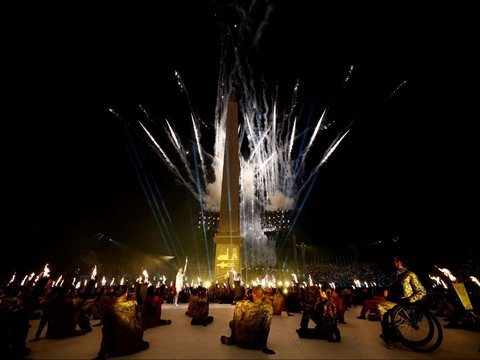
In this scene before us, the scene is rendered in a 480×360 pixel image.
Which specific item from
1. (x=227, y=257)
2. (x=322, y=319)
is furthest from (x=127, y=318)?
(x=227, y=257)

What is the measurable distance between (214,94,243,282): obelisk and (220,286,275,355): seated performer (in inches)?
592

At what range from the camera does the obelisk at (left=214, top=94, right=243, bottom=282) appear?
2081 centimetres

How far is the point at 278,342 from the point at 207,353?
2.01 m

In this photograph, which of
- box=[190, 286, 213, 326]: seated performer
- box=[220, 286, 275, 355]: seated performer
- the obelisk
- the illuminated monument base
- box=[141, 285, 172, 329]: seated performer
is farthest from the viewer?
the obelisk

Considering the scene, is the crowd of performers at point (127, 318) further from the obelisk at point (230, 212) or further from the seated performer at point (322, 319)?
the obelisk at point (230, 212)

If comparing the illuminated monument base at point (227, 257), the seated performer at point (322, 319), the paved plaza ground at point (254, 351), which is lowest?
the paved plaza ground at point (254, 351)

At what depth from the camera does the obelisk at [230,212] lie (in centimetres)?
2081

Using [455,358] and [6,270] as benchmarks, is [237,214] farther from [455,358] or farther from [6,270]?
[6,270]

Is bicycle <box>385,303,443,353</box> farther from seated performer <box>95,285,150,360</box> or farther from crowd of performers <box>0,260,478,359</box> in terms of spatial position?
seated performer <box>95,285,150,360</box>

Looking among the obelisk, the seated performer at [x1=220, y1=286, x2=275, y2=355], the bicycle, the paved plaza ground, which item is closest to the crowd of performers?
the seated performer at [x1=220, y1=286, x2=275, y2=355]

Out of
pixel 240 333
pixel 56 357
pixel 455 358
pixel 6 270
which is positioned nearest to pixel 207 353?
pixel 240 333

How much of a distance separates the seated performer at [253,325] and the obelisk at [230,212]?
1504cm

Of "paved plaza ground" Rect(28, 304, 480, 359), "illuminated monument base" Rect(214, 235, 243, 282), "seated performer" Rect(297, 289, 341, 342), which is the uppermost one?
"illuminated monument base" Rect(214, 235, 243, 282)

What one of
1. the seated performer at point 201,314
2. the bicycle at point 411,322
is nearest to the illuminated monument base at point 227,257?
the seated performer at point 201,314
